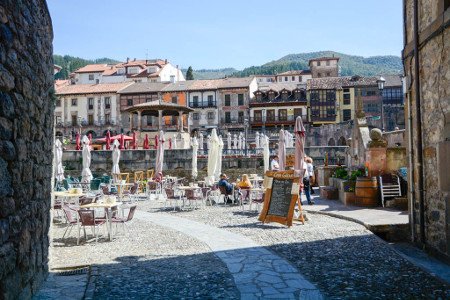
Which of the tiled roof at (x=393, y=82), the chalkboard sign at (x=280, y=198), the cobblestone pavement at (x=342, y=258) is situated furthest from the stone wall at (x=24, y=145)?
the tiled roof at (x=393, y=82)

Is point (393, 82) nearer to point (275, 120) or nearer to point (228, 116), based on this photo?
point (275, 120)

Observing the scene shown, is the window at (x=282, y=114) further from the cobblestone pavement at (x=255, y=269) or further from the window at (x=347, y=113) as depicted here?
the cobblestone pavement at (x=255, y=269)

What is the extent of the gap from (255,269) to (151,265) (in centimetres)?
166

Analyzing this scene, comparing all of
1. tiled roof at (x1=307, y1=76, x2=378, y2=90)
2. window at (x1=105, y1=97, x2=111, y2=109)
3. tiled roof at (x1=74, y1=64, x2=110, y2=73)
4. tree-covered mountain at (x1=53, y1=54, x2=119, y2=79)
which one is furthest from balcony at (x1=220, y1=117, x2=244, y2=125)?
tree-covered mountain at (x1=53, y1=54, x2=119, y2=79)

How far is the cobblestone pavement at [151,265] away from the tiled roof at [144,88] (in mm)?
50129

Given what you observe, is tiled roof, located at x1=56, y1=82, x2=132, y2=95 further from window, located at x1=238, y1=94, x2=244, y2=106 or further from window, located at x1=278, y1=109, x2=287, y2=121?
window, located at x1=278, y1=109, x2=287, y2=121

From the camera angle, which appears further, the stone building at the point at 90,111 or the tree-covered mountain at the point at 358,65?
the tree-covered mountain at the point at 358,65

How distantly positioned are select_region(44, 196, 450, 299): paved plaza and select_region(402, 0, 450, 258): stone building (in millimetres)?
897

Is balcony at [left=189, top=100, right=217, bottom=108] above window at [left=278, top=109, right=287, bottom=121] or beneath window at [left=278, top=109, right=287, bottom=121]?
above

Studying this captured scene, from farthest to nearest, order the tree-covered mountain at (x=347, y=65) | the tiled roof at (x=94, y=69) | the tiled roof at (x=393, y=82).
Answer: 1. the tree-covered mountain at (x=347, y=65)
2. the tiled roof at (x=94, y=69)
3. the tiled roof at (x=393, y=82)

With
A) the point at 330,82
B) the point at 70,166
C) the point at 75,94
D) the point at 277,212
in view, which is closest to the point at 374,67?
the point at 330,82

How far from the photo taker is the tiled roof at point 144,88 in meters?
A: 58.9

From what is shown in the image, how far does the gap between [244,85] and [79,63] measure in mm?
81433

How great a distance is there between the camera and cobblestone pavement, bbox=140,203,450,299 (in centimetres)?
547
